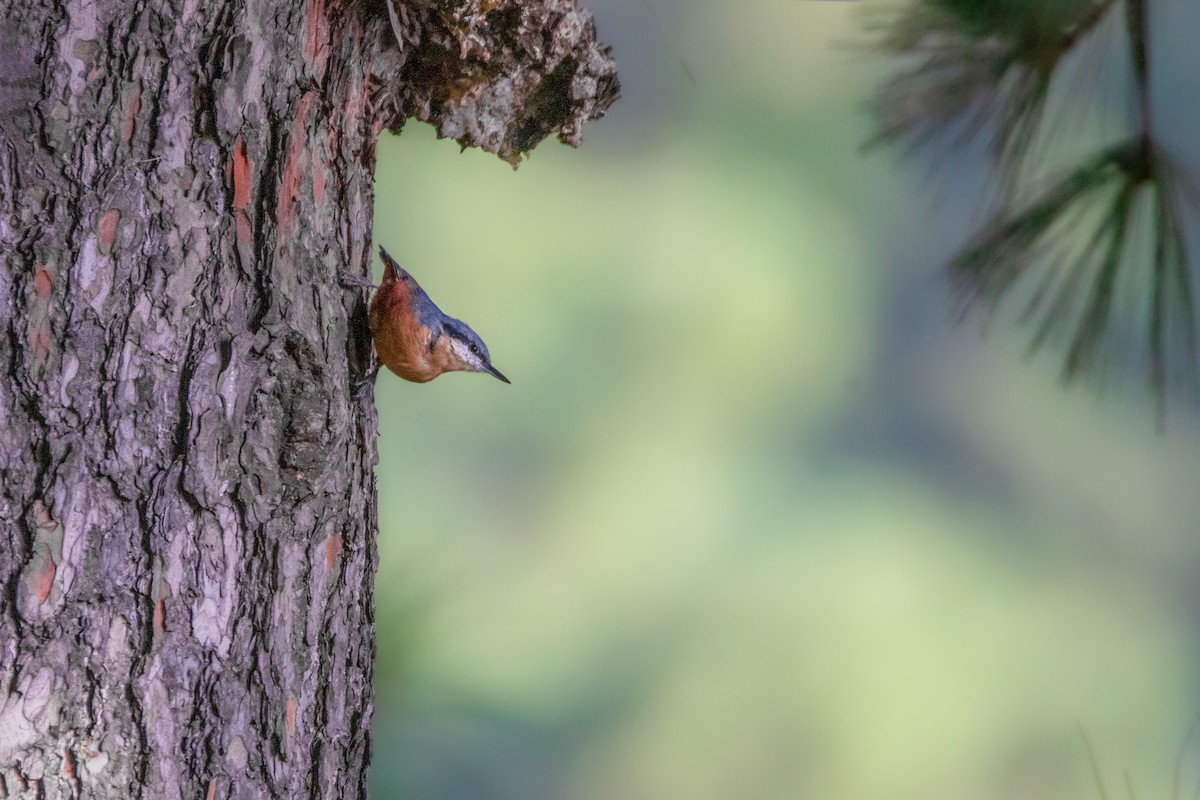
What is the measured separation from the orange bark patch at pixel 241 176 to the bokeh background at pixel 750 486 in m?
0.61

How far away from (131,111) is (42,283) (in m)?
0.14

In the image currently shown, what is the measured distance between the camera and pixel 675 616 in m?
1.37

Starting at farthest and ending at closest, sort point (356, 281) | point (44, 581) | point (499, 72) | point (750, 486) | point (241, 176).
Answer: point (750, 486)
point (499, 72)
point (356, 281)
point (241, 176)
point (44, 581)

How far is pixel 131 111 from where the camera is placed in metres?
0.64

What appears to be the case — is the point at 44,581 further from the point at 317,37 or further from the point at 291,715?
the point at 317,37

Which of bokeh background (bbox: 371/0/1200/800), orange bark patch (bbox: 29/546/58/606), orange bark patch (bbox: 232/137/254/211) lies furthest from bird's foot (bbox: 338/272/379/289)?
bokeh background (bbox: 371/0/1200/800)

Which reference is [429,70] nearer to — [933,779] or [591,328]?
[591,328]

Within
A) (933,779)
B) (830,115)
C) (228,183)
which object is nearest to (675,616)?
(933,779)

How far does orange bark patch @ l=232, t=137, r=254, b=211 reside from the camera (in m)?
0.70

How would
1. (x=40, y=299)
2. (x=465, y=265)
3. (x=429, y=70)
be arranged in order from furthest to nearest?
(x=465, y=265), (x=429, y=70), (x=40, y=299)

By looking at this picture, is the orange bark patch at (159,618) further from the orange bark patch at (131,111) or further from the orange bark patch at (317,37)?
the orange bark patch at (317,37)

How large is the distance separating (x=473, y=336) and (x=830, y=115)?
76cm

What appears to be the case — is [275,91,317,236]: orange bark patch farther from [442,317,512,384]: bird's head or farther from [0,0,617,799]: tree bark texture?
[442,317,512,384]: bird's head

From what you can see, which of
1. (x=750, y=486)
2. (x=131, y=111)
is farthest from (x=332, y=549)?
(x=750, y=486)
